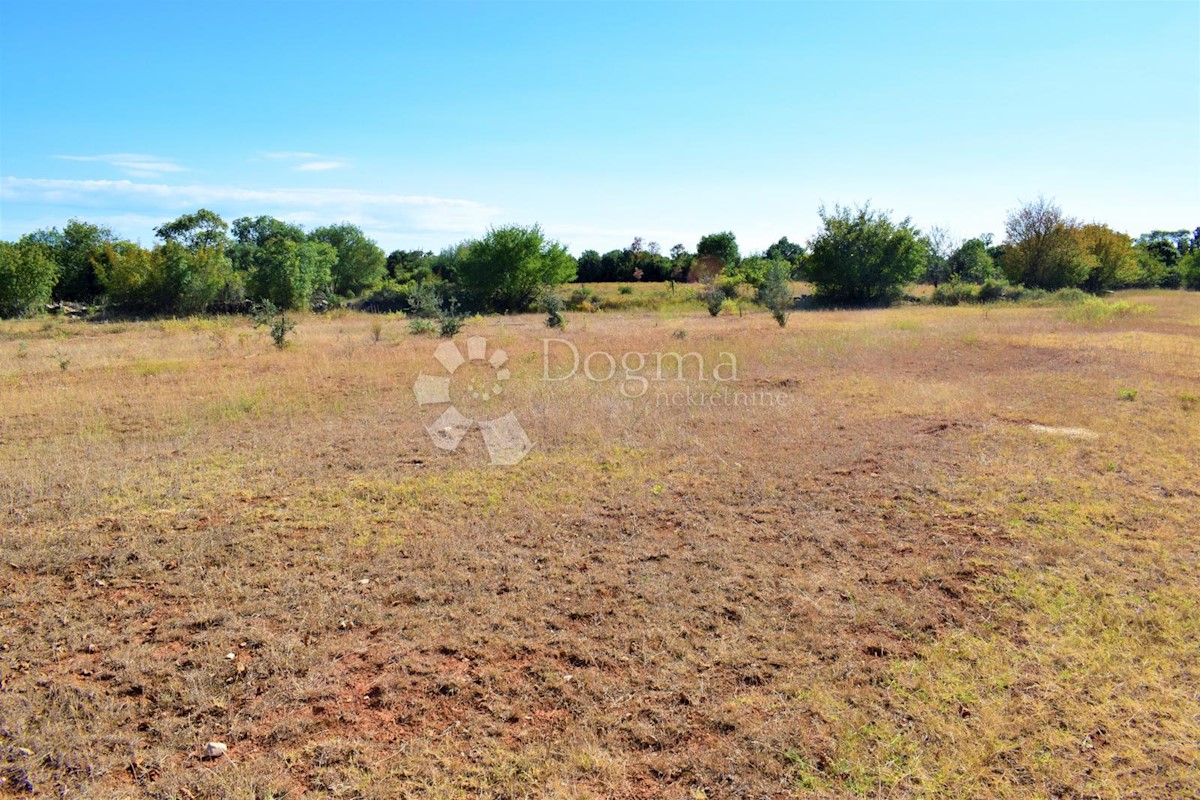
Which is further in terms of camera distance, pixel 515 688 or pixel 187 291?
pixel 187 291

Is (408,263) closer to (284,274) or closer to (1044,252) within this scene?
(284,274)

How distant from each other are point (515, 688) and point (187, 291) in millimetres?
30806

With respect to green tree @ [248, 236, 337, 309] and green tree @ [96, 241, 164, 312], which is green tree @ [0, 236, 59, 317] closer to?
green tree @ [96, 241, 164, 312]

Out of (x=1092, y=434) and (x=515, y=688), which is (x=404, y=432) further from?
(x=1092, y=434)

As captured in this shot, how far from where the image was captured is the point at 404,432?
26.4 feet

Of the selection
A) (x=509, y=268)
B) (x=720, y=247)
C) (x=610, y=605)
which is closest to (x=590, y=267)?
Result: (x=720, y=247)

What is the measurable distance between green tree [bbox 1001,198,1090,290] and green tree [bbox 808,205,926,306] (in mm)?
9907

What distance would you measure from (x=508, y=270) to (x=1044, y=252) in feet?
102

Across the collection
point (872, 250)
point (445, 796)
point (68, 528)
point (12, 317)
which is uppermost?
point (872, 250)

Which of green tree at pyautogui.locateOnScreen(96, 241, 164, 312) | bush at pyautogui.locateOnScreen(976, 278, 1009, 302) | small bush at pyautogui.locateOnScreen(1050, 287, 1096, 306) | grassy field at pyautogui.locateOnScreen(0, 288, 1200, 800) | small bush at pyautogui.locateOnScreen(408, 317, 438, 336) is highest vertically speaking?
green tree at pyautogui.locateOnScreen(96, 241, 164, 312)

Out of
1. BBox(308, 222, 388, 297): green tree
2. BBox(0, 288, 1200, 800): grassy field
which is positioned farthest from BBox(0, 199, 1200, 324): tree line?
BBox(0, 288, 1200, 800): grassy field

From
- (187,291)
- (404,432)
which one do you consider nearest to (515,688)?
(404,432)

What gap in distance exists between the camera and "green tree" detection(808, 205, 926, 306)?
1216 inches

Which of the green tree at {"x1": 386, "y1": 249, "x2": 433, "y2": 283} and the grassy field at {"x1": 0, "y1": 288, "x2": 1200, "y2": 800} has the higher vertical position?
the green tree at {"x1": 386, "y1": 249, "x2": 433, "y2": 283}
